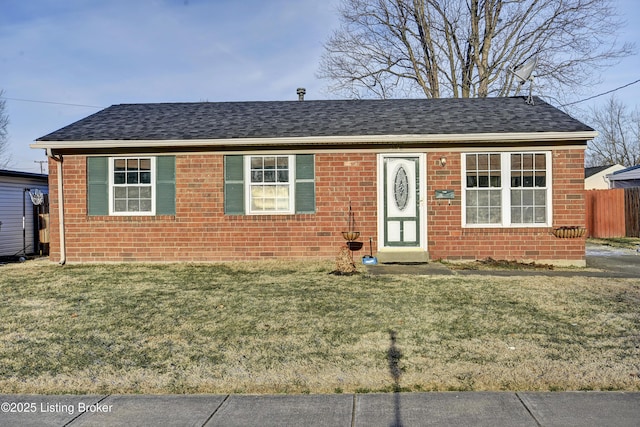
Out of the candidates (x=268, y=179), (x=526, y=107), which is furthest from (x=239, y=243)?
(x=526, y=107)

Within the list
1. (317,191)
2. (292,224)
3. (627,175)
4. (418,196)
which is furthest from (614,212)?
(292,224)

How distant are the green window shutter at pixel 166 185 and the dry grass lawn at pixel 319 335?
9.52ft

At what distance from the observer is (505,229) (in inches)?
446

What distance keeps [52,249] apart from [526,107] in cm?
1201

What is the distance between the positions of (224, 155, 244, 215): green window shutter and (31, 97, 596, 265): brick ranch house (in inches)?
1.0

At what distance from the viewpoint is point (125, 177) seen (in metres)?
11.8

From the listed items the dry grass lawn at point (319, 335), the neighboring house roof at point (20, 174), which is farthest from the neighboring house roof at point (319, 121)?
the dry grass lawn at point (319, 335)

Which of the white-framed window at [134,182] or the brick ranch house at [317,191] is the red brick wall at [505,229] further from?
the white-framed window at [134,182]

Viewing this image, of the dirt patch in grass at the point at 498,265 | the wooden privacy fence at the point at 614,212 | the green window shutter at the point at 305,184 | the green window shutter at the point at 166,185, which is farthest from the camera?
the wooden privacy fence at the point at 614,212

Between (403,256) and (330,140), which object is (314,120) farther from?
(403,256)

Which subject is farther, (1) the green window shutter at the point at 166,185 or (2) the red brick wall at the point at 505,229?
(1) the green window shutter at the point at 166,185

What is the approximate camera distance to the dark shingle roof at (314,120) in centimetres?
1164

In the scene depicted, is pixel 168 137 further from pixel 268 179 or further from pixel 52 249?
pixel 52 249

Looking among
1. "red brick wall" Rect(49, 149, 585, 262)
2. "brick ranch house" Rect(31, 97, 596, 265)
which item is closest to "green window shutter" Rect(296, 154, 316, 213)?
"brick ranch house" Rect(31, 97, 596, 265)
